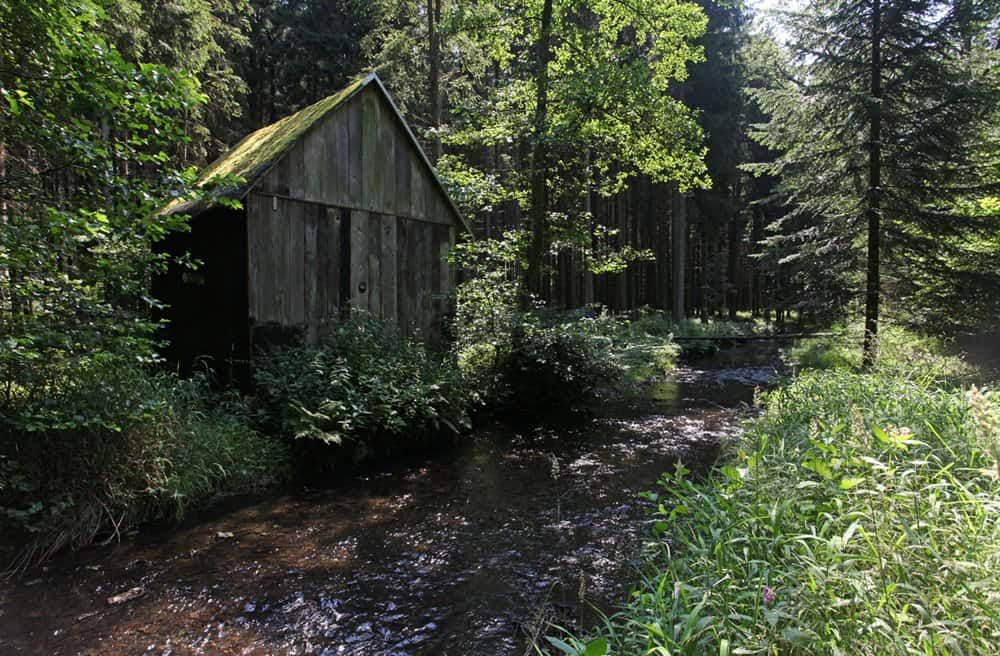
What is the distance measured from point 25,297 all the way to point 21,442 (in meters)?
1.32

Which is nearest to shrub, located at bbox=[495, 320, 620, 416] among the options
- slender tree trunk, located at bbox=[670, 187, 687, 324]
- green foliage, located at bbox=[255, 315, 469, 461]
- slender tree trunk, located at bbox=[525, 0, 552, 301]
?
Result: slender tree trunk, located at bbox=[525, 0, 552, 301]

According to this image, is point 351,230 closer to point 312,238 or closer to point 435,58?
point 312,238

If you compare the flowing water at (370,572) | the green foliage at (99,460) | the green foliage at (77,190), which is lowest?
the flowing water at (370,572)

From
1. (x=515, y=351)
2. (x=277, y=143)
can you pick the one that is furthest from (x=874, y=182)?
(x=277, y=143)

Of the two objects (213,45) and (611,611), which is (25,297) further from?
(213,45)

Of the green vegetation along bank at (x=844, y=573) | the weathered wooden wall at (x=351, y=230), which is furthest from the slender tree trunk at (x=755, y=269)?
the green vegetation along bank at (x=844, y=573)

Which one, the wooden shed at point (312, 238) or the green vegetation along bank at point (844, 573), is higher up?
the wooden shed at point (312, 238)

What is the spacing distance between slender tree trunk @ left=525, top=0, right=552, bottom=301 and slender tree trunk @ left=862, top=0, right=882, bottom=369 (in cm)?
740

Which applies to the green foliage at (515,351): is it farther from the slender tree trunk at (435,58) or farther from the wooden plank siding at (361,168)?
the slender tree trunk at (435,58)

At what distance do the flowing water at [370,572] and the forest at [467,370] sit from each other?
0.12 feet

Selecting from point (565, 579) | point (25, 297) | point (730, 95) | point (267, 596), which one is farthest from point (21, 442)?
point (730, 95)

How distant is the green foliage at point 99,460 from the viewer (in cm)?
461

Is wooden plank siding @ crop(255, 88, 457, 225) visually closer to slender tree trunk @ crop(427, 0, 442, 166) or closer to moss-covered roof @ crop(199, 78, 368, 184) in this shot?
moss-covered roof @ crop(199, 78, 368, 184)

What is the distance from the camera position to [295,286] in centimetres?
838
